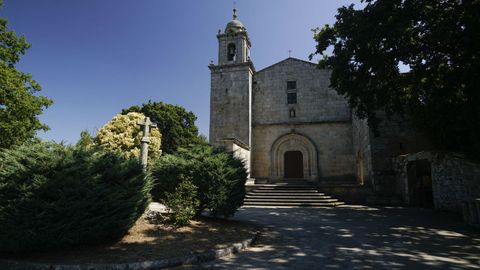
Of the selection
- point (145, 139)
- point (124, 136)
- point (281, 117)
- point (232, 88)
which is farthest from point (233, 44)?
point (145, 139)

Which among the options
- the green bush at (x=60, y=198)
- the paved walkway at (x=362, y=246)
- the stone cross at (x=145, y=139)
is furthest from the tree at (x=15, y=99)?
the paved walkway at (x=362, y=246)

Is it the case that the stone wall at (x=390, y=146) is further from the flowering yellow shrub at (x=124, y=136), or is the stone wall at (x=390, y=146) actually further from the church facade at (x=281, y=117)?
the flowering yellow shrub at (x=124, y=136)

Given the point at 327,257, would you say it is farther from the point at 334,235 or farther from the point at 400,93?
the point at 400,93

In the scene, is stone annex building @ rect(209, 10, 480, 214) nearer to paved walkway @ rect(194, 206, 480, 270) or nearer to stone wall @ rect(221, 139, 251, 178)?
stone wall @ rect(221, 139, 251, 178)

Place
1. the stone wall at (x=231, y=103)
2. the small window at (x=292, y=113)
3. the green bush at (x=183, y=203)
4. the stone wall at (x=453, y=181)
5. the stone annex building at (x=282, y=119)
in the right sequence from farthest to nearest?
1. the small window at (x=292, y=113)
2. the stone wall at (x=231, y=103)
3. the stone annex building at (x=282, y=119)
4. the stone wall at (x=453, y=181)
5. the green bush at (x=183, y=203)

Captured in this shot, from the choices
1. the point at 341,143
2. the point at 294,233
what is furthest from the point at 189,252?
the point at 341,143

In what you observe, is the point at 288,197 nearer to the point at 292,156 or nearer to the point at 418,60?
the point at 292,156

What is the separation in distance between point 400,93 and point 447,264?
7.86 m

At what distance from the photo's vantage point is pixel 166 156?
7.90 meters

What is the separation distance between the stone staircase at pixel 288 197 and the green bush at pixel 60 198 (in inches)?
362

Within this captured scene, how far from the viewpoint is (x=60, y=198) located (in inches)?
170

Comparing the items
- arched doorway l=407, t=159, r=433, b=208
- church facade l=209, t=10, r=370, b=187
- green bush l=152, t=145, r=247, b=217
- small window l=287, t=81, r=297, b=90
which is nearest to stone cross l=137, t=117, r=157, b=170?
green bush l=152, t=145, r=247, b=217

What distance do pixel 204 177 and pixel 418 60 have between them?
8477 millimetres

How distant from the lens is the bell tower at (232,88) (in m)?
19.4
